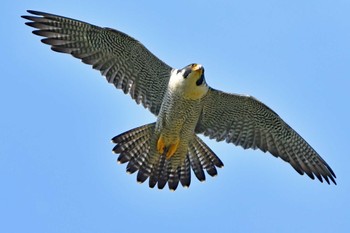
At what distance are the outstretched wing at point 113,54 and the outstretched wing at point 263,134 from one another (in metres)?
1.05

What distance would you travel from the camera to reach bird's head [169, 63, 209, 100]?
19.2 metres

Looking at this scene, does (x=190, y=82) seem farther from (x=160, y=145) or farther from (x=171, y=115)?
(x=160, y=145)

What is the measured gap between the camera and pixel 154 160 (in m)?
20.4

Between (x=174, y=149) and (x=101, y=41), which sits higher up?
(x=101, y=41)

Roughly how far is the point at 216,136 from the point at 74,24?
3060 mm

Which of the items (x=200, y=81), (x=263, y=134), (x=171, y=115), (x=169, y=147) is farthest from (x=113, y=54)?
(x=263, y=134)

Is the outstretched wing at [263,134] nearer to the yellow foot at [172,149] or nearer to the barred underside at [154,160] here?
the barred underside at [154,160]

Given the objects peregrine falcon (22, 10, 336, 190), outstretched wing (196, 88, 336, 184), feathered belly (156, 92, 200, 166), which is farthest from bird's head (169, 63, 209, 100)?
outstretched wing (196, 88, 336, 184)

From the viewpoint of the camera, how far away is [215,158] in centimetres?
2045

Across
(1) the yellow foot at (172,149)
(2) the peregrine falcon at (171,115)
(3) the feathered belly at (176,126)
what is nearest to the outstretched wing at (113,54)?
(2) the peregrine falcon at (171,115)

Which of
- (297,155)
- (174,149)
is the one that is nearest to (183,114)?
(174,149)

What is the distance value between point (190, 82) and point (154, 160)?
1.83 meters

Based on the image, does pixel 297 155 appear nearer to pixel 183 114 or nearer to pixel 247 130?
pixel 247 130

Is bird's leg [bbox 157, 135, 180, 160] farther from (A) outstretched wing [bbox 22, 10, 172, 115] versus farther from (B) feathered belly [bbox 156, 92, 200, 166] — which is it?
(A) outstretched wing [bbox 22, 10, 172, 115]
